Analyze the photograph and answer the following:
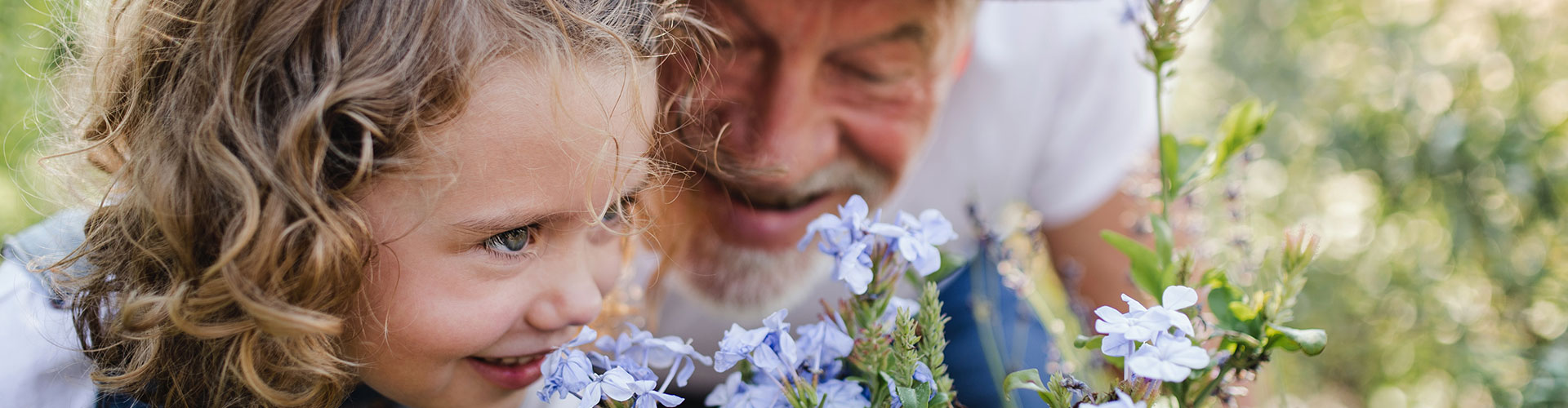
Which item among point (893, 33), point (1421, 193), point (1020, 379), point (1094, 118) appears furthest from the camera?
point (1421, 193)

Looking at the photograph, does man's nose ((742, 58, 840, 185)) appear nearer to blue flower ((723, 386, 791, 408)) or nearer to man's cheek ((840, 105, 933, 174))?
man's cheek ((840, 105, 933, 174))

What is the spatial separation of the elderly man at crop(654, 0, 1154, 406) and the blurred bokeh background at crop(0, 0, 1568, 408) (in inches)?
9.8

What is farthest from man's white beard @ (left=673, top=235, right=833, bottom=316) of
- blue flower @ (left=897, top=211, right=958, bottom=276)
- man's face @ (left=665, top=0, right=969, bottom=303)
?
blue flower @ (left=897, top=211, right=958, bottom=276)

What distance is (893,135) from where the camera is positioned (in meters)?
1.22

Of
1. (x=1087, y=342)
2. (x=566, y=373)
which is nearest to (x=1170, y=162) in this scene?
(x=1087, y=342)

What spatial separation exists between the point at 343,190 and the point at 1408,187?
1.82 metres

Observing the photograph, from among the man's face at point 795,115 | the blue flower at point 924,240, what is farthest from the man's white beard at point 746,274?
the blue flower at point 924,240

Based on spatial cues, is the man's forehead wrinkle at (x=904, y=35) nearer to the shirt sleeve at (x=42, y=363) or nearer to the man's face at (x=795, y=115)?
the man's face at (x=795, y=115)

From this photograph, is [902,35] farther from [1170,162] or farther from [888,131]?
[1170,162]

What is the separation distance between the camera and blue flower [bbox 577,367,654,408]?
0.65 metres

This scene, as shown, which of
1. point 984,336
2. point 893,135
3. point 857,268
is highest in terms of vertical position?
point 857,268

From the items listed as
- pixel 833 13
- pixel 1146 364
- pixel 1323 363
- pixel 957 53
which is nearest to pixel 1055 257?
pixel 957 53

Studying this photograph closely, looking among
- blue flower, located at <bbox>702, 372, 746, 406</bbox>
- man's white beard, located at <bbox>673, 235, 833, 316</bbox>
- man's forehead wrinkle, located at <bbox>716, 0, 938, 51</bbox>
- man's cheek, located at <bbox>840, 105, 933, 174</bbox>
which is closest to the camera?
blue flower, located at <bbox>702, 372, 746, 406</bbox>

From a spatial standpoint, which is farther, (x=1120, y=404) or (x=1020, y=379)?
(x=1020, y=379)
